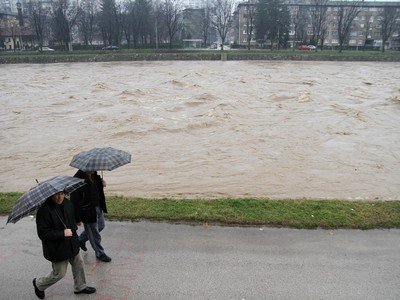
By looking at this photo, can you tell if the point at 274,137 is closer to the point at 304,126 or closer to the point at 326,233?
the point at 304,126

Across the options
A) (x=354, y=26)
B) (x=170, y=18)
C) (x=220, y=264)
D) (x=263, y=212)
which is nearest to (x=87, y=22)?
(x=170, y=18)

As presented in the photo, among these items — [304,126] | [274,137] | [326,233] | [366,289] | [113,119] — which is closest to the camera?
[366,289]

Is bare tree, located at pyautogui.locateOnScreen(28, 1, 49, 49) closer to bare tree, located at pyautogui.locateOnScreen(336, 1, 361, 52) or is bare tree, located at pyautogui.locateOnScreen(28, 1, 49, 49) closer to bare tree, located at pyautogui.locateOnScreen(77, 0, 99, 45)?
bare tree, located at pyautogui.locateOnScreen(77, 0, 99, 45)

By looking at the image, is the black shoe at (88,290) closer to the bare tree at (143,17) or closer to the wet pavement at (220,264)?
the wet pavement at (220,264)

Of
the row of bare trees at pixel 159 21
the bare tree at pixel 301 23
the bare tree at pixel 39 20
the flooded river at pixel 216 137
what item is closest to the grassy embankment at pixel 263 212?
the flooded river at pixel 216 137

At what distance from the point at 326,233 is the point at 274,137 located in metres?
9.80

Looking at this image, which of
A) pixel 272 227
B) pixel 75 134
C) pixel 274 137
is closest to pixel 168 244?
pixel 272 227

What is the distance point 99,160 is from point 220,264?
7.92ft

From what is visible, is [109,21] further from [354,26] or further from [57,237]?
[57,237]

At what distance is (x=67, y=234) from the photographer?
439 cm

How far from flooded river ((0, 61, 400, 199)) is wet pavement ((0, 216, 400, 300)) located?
3439mm

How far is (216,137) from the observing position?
16.3 meters

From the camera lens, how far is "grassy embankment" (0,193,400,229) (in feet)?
23.1

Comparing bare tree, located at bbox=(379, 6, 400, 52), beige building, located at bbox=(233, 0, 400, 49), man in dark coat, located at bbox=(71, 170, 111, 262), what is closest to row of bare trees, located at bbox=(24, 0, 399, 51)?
bare tree, located at bbox=(379, 6, 400, 52)
